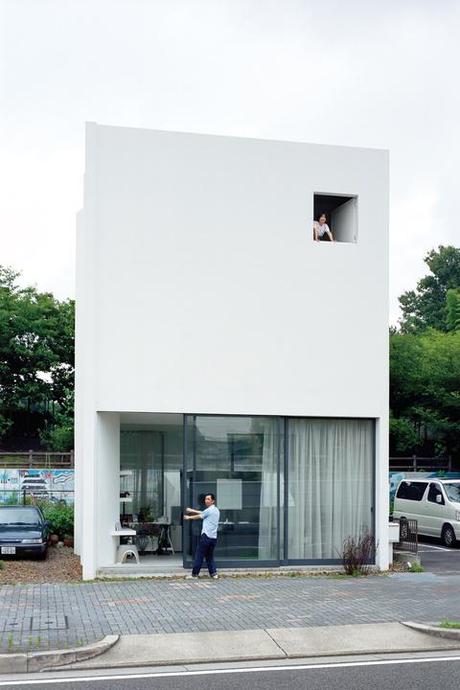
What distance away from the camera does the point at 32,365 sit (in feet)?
120

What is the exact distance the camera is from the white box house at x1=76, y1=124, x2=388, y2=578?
18109mm

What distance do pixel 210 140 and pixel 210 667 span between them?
10859 mm

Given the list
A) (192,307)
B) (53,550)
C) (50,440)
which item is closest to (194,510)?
(192,307)

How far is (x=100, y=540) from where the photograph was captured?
18.1 m

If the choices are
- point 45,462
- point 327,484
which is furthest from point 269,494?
point 45,462

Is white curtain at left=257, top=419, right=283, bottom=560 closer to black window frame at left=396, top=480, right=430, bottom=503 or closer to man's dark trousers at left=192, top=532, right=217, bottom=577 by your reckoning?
man's dark trousers at left=192, top=532, right=217, bottom=577

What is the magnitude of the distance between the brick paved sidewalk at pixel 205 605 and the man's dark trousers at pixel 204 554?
0.84 feet

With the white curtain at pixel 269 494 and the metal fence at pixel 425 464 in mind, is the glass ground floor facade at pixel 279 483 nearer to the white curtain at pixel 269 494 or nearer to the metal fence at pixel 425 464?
the white curtain at pixel 269 494

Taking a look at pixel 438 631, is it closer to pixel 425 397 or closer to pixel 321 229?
pixel 321 229

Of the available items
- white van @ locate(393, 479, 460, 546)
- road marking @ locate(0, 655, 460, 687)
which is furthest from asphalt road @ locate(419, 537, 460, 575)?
road marking @ locate(0, 655, 460, 687)

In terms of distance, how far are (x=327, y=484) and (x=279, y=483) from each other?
102 centimetres

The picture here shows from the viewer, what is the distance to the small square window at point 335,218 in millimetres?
19391

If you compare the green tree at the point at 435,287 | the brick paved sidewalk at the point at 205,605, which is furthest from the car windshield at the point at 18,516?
the green tree at the point at 435,287

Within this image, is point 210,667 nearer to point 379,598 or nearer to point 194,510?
point 379,598
